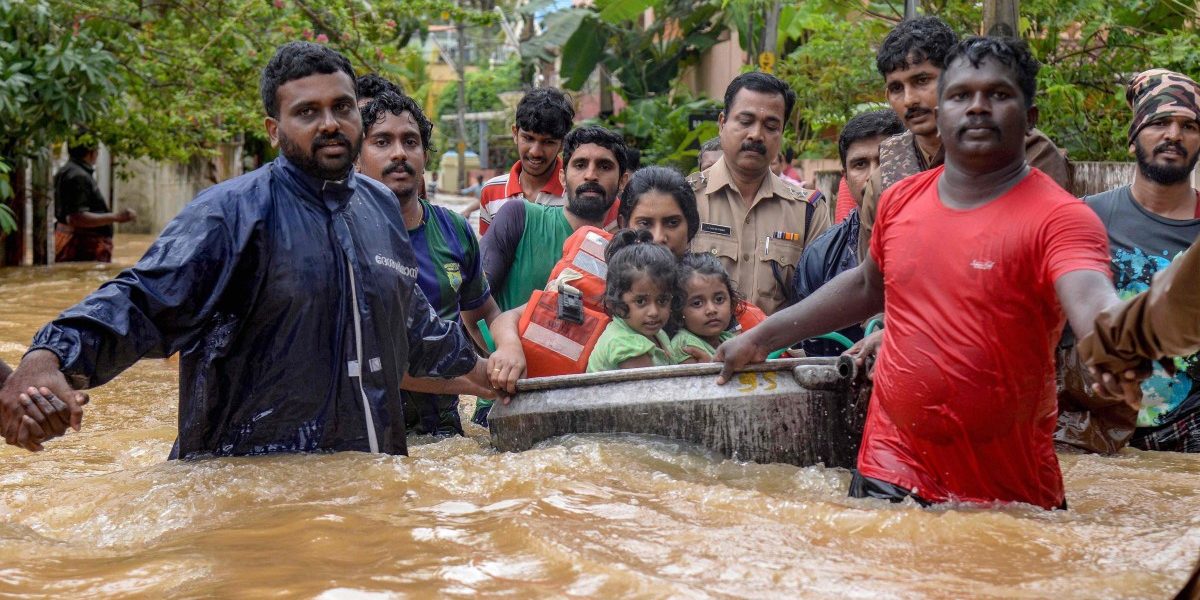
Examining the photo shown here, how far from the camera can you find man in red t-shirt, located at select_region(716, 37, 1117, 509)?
137 inches

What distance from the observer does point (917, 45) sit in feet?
17.2

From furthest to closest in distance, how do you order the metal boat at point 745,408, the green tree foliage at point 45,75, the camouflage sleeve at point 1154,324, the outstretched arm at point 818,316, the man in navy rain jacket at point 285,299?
the green tree foliage at point 45,75
the metal boat at point 745,408
the outstretched arm at point 818,316
the man in navy rain jacket at point 285,299
the camouflage sleeve at point 1154,324

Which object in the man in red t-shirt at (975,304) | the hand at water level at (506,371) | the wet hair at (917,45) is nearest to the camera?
the man in red t-shirt at (975,304)

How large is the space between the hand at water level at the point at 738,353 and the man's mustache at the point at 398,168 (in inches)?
66.7

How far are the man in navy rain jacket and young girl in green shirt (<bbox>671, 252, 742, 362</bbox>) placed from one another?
1.30 meters

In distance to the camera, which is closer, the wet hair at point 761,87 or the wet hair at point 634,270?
the wet hair at point 634,270

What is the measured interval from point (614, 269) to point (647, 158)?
12681mm

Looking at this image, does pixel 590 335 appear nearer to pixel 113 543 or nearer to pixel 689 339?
pixel 689 339

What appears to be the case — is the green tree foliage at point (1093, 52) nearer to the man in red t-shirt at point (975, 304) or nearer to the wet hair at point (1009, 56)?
the wet hair at point (1009, 56)

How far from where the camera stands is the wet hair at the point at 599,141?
6.23m

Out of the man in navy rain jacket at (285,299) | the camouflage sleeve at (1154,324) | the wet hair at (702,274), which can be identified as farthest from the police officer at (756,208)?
the camouflage sleeve at (1154,324)

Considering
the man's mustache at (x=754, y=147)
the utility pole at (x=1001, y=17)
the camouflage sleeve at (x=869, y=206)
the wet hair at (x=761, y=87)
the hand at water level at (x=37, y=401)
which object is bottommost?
the hand at water level at (x=37, y=401)

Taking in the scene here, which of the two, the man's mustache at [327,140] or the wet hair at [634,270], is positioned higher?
the man's mustache at [327,140]

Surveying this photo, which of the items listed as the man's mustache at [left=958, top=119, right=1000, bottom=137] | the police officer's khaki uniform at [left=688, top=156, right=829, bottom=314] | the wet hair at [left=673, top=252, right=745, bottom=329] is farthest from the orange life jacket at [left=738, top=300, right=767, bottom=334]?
the man's mustache at [left=958, top=119, right=1000, bottom=137]
